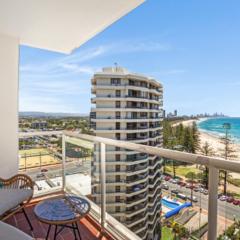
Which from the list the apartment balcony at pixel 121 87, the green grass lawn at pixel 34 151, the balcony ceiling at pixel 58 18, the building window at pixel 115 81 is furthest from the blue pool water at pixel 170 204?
the building window at pixel 115 81

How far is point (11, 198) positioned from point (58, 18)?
7.68 ft

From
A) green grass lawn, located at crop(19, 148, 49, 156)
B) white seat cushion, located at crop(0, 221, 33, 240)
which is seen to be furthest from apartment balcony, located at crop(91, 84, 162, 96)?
white seat cushion, located at crop(0, 221, 33, 240)

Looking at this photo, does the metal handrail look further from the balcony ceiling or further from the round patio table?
the balcony ceiling

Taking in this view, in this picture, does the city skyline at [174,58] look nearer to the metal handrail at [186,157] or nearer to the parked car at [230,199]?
the metal handrail at [186,157]

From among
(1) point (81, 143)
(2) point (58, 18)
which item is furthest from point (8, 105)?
(2) point (58, 18)

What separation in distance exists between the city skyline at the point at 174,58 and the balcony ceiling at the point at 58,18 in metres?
8.97

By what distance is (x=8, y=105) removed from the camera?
3.58m

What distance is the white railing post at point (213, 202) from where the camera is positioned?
1606 mm

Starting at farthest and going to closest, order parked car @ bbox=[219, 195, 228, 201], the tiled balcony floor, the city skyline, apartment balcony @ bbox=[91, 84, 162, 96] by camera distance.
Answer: the city skyline < apartment balcony @ bbox=[91, 84, 162, 96] < the tiled balcony floor < parked car @ bbox=[219, 195, 228, 201]

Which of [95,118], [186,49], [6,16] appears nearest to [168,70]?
[186,49]

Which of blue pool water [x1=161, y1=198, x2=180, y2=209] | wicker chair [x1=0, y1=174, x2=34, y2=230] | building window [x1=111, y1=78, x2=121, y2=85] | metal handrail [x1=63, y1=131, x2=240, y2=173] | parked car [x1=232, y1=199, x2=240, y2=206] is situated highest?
building window [x1=111, y1=78, x2=121, y2=85]

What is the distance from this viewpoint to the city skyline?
49.4ft

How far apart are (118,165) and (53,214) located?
92 centimetres

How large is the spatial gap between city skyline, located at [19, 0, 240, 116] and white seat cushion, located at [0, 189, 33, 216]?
401 inches
